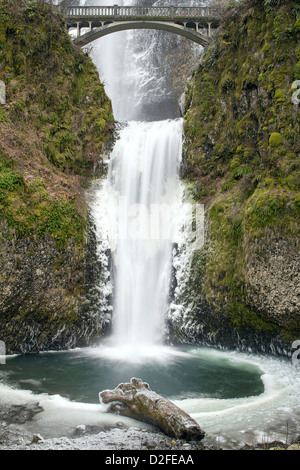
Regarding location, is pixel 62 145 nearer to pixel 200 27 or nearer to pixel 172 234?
pixel 172 234

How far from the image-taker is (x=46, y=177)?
1283cm

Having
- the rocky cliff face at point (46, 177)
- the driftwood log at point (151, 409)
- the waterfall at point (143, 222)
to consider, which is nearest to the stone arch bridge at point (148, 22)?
the rocky cliff face at point (46, 177)

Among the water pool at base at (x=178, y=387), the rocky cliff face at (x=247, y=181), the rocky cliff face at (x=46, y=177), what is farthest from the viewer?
the rocky cliff face at (x=46, y=177)

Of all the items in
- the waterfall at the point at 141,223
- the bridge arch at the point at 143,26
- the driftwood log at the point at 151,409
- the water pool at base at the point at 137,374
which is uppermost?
the bridge arch at the point at 143,26

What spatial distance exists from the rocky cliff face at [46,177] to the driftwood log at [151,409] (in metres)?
4.75

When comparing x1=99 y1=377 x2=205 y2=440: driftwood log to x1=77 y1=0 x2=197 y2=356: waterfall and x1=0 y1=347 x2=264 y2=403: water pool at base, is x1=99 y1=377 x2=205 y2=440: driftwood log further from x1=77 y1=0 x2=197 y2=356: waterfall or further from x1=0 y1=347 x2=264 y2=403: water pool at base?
x1=77 y1=0 x2=197 y2=356: waterfall

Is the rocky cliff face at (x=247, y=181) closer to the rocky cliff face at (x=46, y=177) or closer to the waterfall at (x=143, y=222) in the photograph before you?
the waterfall at (x=143, y=222)

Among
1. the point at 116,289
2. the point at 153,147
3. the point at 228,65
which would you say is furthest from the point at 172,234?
the point at 228,65

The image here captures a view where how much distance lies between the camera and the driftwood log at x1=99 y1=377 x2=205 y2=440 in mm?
5660

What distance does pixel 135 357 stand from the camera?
36.2ft

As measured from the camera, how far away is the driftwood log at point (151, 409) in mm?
5660

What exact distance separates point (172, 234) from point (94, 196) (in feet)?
11.2

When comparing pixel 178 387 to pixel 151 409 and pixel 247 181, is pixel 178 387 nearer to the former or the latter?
pixel 151 409

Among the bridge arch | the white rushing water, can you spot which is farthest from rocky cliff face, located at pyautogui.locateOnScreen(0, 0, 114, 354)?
the bridge arch
